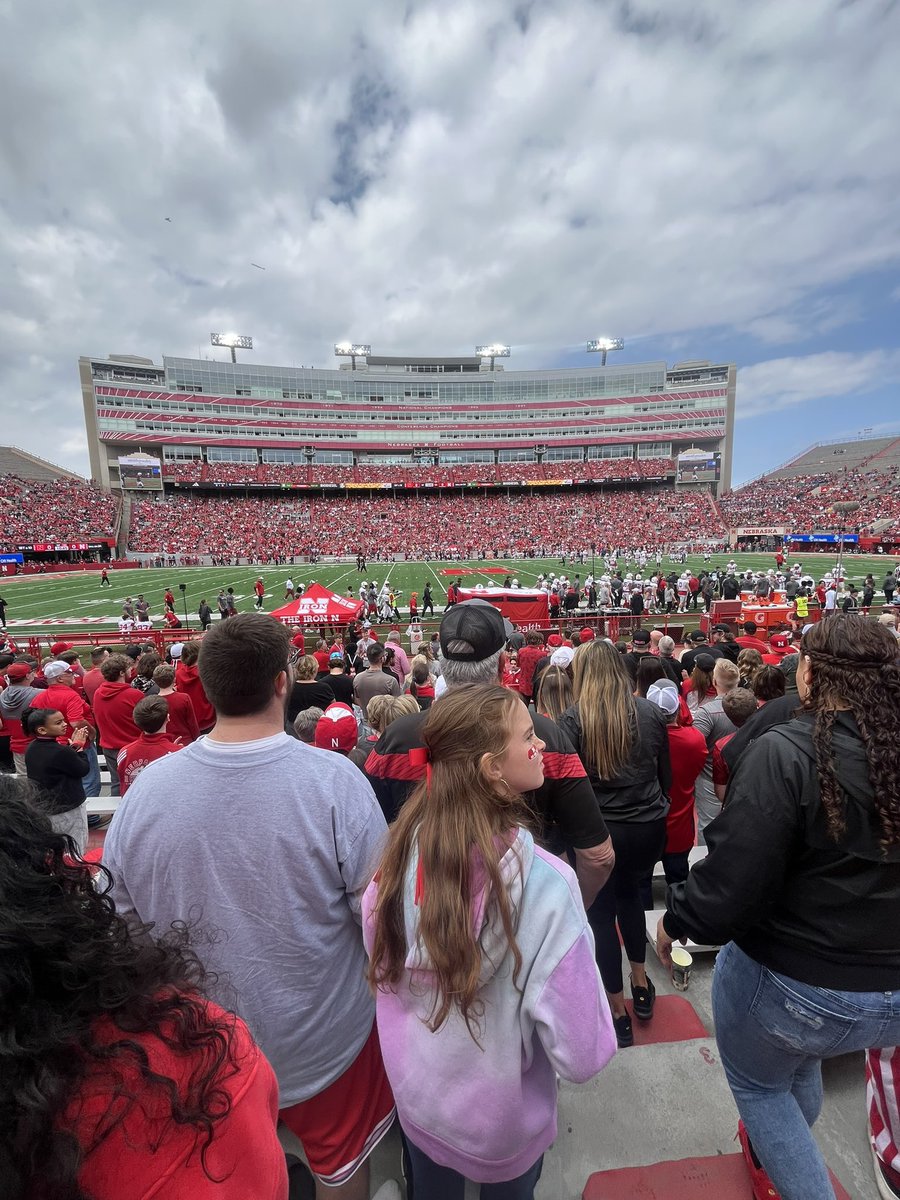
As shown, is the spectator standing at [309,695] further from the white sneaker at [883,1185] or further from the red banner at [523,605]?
the red banner at [523,605]

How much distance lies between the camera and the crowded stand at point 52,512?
51066 millimetres

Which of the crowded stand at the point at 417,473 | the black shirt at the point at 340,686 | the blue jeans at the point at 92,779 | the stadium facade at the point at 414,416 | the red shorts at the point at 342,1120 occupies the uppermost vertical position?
the stadium facade at the point at 414,416

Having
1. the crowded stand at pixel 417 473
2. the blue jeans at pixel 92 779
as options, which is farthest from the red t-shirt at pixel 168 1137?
the crowded stand at pixel 417 473

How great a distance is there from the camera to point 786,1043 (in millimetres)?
1860

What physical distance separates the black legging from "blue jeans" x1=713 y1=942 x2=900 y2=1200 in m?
0.89

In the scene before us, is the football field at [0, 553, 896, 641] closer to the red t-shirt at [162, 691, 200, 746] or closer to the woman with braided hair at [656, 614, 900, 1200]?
the red t-shirt at [162, 691, 200, 746]

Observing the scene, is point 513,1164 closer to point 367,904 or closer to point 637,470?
point 367,904

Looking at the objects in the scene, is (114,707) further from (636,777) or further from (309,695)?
(636,777)

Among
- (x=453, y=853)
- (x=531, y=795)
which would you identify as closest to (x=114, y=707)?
(x=531, y=795)

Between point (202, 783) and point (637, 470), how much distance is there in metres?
84.7

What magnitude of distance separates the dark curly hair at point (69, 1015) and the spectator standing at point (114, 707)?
5.64 metres

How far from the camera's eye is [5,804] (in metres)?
0.85

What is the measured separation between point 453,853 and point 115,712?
5.94m

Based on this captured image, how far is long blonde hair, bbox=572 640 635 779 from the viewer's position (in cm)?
290
